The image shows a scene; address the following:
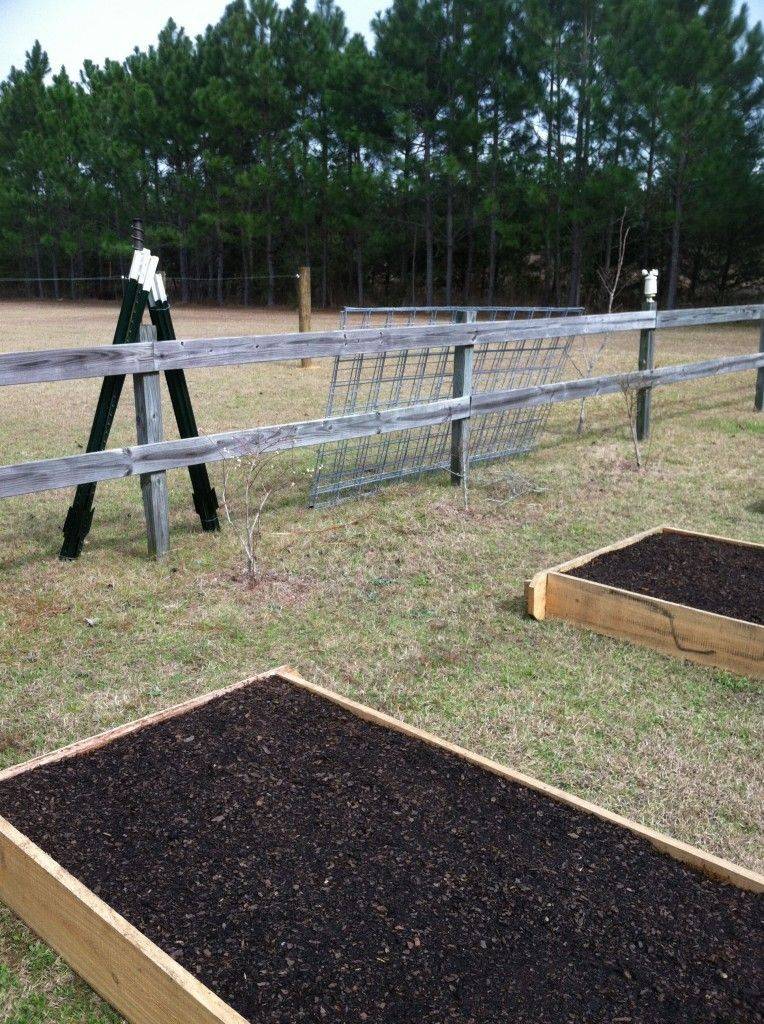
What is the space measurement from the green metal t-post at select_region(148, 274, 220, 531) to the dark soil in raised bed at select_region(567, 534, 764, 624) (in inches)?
92.9

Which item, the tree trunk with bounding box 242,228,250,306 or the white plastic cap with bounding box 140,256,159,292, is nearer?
the white plastic cap with bounding box 140,256,159,292

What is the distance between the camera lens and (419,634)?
Result: 4309 millimetres

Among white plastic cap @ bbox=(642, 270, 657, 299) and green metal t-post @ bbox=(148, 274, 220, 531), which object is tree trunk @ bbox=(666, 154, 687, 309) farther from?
green metal t-post @ bbox=(148, 274, 220, 531)

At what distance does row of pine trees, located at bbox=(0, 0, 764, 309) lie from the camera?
76.9 ft

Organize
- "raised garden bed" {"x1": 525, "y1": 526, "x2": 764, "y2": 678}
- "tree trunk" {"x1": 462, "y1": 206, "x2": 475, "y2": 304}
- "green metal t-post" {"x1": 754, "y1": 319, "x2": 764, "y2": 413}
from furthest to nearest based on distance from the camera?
"tree trunk" {"x1": 462, "y1": 206, "x2": 475, "y2": 304} < "green metal t-post" {"x1": 754, "y1": 319, "x2": 764, "y2": 413} < "raised garden bed" {"x1": 525, "y1": 526, "x2": 764, "y2": 678}

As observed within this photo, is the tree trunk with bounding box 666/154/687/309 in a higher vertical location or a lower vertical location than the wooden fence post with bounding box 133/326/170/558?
higher

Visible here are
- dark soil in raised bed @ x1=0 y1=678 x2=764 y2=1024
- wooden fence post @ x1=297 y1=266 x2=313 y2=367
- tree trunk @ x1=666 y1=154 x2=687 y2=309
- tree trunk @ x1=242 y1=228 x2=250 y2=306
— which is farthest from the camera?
tree trunk @ x1=242 y1=228 x2=250 y2=306

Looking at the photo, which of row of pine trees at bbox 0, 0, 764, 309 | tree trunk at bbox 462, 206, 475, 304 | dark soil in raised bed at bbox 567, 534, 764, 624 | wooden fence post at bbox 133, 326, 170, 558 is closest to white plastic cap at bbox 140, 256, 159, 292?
wooden fence post at bbox 133, 326, 170, 558

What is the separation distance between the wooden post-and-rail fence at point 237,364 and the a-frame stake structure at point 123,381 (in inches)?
4.9

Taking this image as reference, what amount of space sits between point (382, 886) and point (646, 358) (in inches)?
279

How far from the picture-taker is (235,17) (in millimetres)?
31516

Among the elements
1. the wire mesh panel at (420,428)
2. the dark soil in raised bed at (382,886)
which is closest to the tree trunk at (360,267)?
the wire mesh panel at (420,428)

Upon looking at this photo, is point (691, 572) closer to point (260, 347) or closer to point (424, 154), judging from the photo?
point (260, 347)

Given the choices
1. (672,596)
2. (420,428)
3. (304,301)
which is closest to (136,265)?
(420,428)
